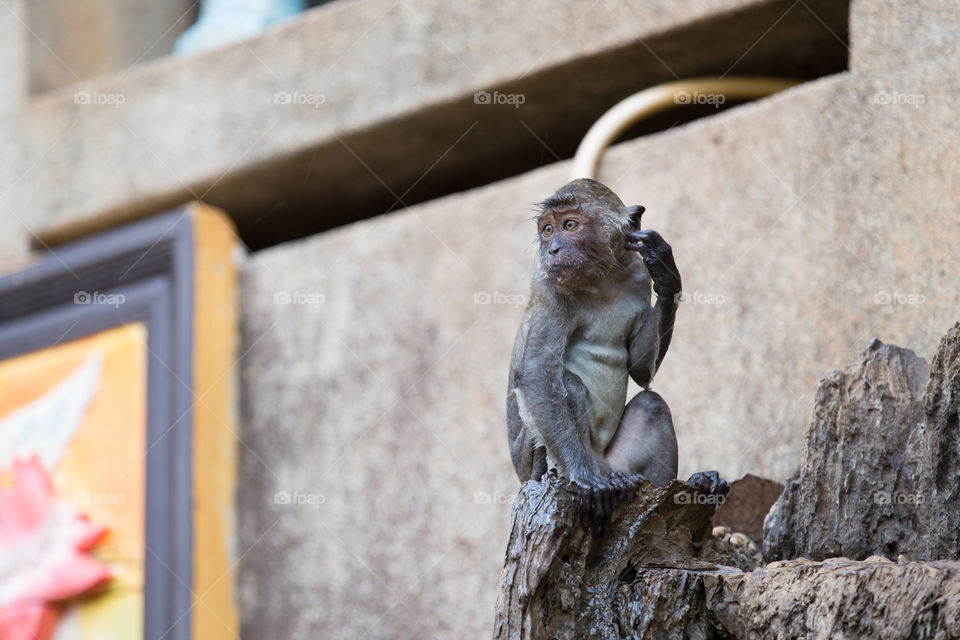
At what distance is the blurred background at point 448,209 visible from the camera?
6406mm

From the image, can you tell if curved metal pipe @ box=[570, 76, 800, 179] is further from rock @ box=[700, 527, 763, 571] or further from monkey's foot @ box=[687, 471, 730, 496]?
monkey's foot @ box=[687, 471, 730, 496]

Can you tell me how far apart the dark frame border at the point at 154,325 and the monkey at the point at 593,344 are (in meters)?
3.32

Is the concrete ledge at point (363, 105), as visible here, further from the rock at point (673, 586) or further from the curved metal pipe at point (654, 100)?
the rock at point (673, 586)

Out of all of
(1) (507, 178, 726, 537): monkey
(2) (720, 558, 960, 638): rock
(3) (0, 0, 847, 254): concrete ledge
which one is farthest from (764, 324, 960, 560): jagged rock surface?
(3) (0, 0, 847, 254): concrete ledge

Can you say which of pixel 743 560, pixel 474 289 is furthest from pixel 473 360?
pixel 743 560

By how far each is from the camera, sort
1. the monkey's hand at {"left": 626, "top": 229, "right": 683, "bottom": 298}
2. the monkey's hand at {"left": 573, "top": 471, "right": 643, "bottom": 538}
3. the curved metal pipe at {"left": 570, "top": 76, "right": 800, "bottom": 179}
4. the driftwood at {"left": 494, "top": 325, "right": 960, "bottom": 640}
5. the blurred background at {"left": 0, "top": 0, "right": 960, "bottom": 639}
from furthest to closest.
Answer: the curved metal pipe at {"left": 570, "top": 76, "right": 800, "bottom": 179} → the blurred background at {"left": 0, "top": 0, "right": 960, "bottom": 639} → the monkey's hand at {"left": 626, "top": 229, "right": 683, "bottom": 298} → the monkey's hand at {"left": 573, "top": 471, "right": 643, "bottom": 538} → the driftwood at {"left": 494, "top": 325, "right": 960, "bottom": 640}

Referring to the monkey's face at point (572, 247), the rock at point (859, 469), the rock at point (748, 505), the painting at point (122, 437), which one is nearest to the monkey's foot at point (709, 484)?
the rock at point (859, 469)

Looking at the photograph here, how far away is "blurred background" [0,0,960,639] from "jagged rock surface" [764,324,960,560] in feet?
3.78

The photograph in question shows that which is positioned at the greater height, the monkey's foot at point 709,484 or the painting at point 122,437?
the painting at point 122,437

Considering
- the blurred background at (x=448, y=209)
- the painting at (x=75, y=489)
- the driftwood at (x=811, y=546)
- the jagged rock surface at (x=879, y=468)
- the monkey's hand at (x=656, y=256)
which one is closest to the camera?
the driftwood at (x=811, y=546)

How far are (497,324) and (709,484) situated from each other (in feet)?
9.86

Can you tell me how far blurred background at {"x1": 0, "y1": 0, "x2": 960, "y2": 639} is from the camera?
641 cm

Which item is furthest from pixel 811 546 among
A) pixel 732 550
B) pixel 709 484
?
pixel 709 484

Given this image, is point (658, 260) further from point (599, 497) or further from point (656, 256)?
point (599, 497)
